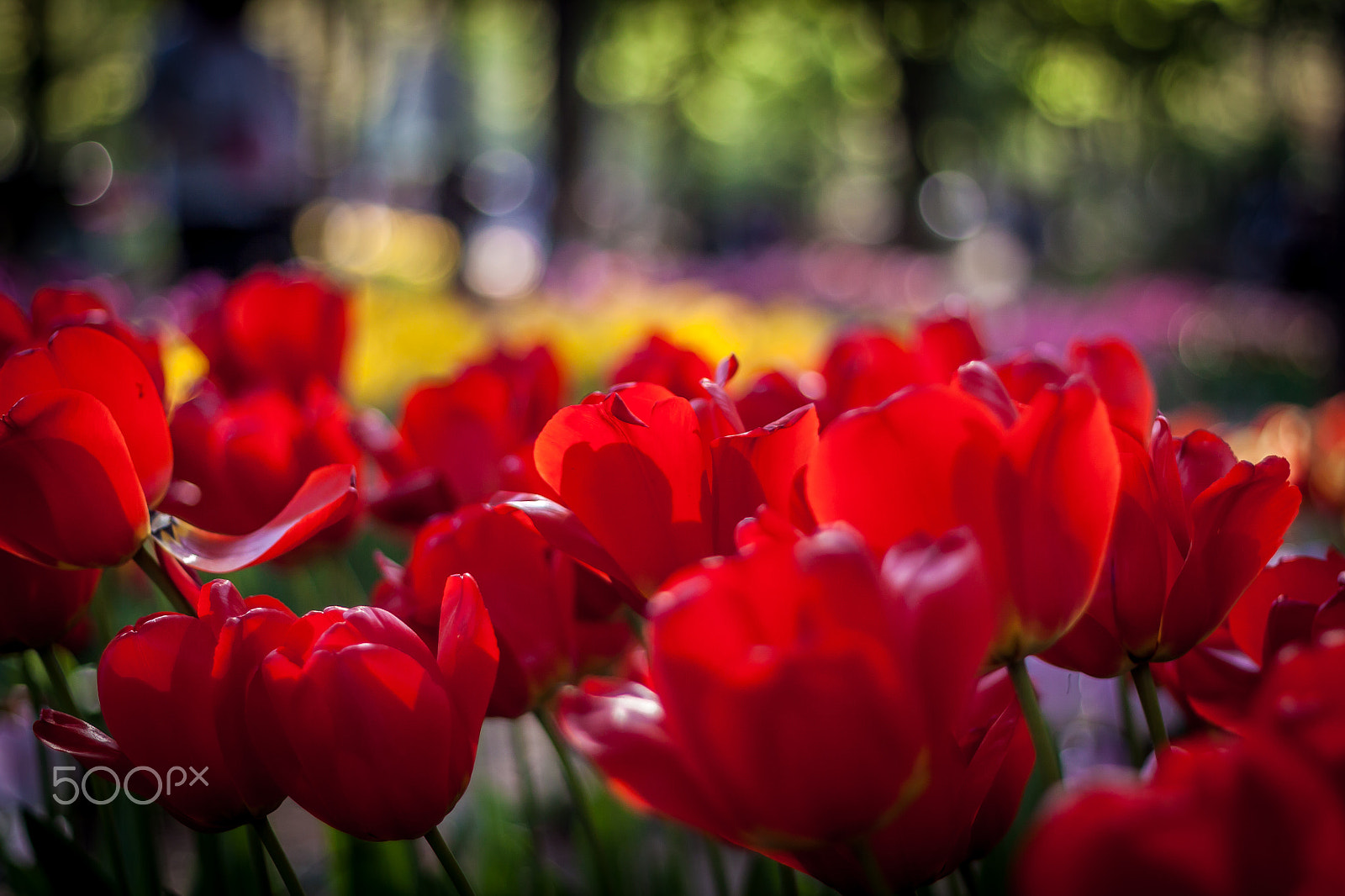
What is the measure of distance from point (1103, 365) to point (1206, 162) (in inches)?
1175

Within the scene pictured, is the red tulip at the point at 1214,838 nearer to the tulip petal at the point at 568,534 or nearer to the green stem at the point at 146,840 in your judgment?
the tulip petal at the point at 568,534

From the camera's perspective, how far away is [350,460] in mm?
1038

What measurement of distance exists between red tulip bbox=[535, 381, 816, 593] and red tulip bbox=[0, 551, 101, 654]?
→ 42 centimetres

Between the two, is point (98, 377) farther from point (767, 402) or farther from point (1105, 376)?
point (1105, 376)

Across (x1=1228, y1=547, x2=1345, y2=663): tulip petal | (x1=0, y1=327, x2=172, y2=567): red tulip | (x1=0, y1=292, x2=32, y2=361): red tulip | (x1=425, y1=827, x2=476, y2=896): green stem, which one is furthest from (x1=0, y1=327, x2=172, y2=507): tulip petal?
(x1=1228, y1=547, x2=1345, y2=663): tulip petal

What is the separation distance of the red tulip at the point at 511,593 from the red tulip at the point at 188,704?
113 millimetres

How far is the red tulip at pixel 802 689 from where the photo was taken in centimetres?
43

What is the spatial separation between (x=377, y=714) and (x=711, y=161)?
1520 inches

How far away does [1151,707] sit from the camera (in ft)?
1.90

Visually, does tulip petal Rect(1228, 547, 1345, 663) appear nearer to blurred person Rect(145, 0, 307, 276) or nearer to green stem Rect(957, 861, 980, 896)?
green stem Rect(957, 861, 980, 896)

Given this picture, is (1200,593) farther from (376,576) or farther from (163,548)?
(376,576)

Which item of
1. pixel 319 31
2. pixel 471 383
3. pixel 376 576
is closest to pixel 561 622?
pixel 471 383

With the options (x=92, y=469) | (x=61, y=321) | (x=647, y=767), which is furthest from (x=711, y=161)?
(x=647, y=767)

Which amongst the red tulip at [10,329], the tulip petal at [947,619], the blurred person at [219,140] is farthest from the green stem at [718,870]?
the blurred person at [219,140]
